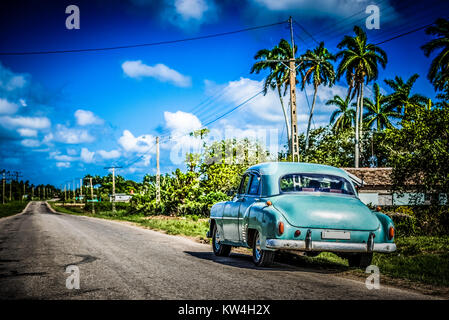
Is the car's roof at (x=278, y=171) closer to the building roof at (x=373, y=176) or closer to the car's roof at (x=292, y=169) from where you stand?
the car's roof at (x=292, y=169)

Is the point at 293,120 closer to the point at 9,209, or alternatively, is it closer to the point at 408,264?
the point at 408,264

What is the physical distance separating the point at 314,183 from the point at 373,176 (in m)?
35.6

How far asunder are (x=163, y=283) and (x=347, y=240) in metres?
3.09

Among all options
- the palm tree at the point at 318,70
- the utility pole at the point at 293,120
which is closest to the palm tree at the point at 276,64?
the palm tree at the point at 318,70

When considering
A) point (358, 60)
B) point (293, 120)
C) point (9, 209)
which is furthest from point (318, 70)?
point (9, 209)

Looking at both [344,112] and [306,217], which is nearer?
[306,217]

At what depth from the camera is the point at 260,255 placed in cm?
757

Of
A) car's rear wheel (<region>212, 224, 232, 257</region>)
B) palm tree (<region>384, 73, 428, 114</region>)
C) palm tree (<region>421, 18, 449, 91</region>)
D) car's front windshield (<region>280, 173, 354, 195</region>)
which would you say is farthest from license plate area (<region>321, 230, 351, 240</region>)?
palm tree (<region>384, 73, 428, 114</region>)

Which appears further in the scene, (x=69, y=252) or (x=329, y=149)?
(x=329, y=149)

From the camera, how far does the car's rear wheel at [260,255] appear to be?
7.43 m

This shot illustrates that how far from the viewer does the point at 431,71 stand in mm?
34812
